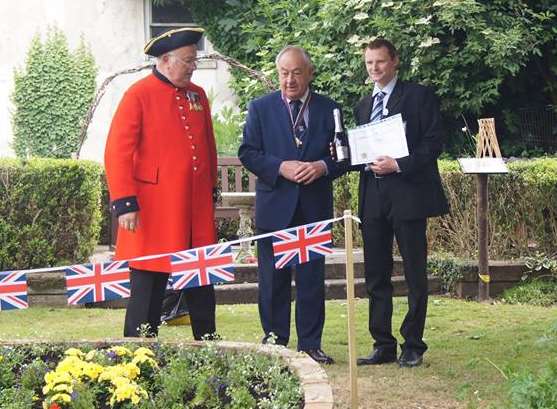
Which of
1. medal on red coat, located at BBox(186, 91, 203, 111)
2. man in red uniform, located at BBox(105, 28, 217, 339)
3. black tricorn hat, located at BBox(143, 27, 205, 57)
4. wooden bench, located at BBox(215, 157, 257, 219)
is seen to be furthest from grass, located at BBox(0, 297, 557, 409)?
wooden bench, located at BBox(215, 157, 257, 219)

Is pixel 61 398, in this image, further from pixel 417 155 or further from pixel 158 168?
pixel 417 155

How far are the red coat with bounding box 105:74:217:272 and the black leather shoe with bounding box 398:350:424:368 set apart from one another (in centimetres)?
140

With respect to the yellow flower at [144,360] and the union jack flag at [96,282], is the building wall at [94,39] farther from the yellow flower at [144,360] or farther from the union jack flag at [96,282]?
the yellow flower at [144,360]

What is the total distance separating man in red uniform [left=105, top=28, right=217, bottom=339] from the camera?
6305 millimetres

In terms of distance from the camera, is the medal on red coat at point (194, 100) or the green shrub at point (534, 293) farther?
the green shrub at point (534, 293)

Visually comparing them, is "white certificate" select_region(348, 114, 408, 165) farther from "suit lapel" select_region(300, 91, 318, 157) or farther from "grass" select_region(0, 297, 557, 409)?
"grass" select_region(0, 297, 557, 409)

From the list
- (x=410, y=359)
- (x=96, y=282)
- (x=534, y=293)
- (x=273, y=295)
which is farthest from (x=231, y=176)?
(x=96, y=282)

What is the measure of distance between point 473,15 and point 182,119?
27.1 feet

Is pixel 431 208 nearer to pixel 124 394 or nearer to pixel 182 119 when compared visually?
pixel 182 119

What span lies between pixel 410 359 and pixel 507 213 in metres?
3.74

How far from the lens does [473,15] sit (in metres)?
14.0

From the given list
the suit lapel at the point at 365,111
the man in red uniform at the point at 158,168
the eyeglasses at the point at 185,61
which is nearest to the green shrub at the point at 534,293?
the suit lapel at the point at 365,111

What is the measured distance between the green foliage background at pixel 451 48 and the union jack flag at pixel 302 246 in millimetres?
8067

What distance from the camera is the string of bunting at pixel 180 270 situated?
215 inches
